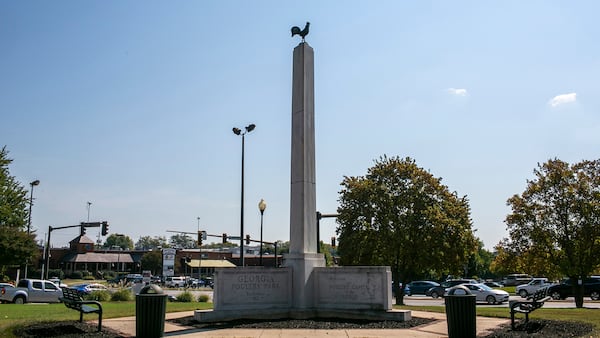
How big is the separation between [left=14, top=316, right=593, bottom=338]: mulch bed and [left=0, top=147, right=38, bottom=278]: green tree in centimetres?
2680

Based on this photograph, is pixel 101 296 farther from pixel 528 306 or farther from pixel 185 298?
pixel 528 306

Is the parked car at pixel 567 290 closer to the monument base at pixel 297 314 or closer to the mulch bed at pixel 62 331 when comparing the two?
the monument base at pixel 297 314

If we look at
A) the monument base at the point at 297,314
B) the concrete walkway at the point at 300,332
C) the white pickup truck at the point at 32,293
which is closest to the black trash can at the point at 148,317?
the concrete walkway at the point at 300,332

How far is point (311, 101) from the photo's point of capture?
52.4ft

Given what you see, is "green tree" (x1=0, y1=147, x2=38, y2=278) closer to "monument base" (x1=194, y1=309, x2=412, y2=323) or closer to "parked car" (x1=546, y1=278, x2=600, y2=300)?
"monument base" (x1=194, y1=309, x2=412, y2=323)

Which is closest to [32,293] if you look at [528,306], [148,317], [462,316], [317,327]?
[317,327]

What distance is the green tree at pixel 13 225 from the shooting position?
115 feet

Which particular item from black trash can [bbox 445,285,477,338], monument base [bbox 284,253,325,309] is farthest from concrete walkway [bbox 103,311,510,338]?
monument base [bbox 284,253,325,309]

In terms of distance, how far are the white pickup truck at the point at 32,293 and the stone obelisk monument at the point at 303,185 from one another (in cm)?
1919

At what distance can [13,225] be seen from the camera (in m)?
39.8

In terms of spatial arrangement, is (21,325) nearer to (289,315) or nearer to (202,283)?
(289,315)

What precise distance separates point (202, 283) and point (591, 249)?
5298 centimetres

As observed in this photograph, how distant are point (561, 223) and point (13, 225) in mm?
37700

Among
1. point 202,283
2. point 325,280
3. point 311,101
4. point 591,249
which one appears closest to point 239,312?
point 325,280
